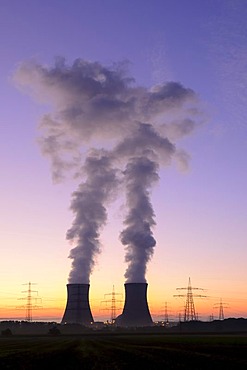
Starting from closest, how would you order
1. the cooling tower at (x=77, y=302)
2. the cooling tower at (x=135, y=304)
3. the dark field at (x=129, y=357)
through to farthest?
1. the dark field at (x=129, y=357)
2. the cooling tower at (x=135, y=304)
3. the cooling tower at (x=77, y=302)

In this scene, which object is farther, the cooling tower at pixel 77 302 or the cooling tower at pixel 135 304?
the cooling tower at pixel 77 302

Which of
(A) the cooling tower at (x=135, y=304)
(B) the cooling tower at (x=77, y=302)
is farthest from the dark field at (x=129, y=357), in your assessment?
(B) the cooling tower at (x=77, y=302)

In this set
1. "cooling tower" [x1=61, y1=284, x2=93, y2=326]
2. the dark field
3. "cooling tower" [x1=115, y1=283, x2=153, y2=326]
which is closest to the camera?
the dark field

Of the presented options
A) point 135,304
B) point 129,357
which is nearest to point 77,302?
point 135,304

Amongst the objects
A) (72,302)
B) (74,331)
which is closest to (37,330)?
(74,331)

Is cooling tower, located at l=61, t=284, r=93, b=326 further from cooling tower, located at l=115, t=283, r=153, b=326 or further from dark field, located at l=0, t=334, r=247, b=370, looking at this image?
dark field, located at l=0, t=334, r=247, b=370

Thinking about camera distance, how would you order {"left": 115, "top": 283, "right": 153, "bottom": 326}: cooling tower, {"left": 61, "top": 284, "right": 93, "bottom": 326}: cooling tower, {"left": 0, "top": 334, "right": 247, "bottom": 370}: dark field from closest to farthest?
{"left": 0, "top": 334, "right": 247, "bottom": 370}: dark field
{"left": 115, "top": 283, "right": 153, "bottom": 326}: cooling tower
{"left": 61, "top": 284, "right": 93, "bottom": 326}: cooling tower

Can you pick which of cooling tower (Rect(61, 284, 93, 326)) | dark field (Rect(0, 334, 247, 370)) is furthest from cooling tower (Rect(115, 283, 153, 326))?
dark field (Rect(0, 334, 247, 370))

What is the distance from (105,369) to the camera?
19.8 meters

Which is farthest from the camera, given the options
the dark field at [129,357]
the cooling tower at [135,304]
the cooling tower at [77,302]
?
the cooling tower at [77,302]

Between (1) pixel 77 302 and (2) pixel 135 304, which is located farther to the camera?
(1) pixel 77 302

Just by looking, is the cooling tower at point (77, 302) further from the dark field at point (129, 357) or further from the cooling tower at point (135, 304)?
the dark field at point (129, 357)

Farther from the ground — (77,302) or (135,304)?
(77,302)

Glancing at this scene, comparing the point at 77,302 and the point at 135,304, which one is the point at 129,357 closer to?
the point at 135,304
